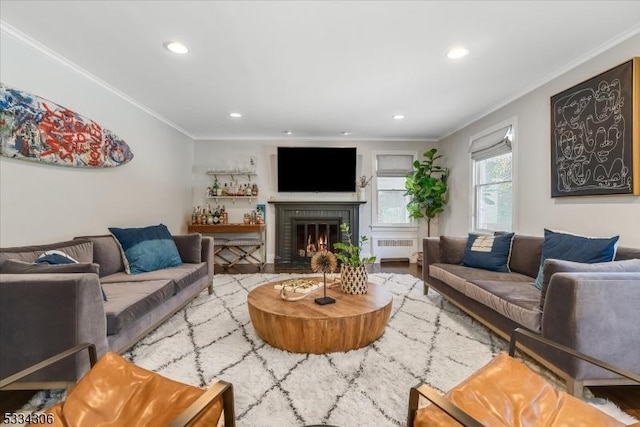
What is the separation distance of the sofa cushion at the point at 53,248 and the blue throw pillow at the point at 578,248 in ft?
11.7

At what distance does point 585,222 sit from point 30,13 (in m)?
4.68

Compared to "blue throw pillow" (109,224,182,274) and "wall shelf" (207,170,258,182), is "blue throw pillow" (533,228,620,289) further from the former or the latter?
"wall shelf" (207,170,258,182)

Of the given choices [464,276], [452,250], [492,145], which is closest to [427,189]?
[492,145]

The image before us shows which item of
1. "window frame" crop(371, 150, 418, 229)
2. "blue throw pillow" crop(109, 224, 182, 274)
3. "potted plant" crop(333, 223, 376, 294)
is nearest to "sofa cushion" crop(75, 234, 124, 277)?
"blue throw pillow" crop(109, 224, 182, 274)

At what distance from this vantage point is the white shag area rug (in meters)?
1.61

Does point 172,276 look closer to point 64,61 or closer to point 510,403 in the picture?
point 64,61

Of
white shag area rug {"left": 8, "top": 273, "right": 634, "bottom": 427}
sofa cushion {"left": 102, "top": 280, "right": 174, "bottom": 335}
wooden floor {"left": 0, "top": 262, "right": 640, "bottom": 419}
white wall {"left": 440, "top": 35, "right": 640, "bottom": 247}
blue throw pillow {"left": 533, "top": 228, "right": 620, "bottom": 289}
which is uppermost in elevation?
white wall {"left": 440, "top": 35, "right": 640, "bottom": 247}

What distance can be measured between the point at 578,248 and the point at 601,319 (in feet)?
3.08

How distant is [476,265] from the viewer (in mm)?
3268

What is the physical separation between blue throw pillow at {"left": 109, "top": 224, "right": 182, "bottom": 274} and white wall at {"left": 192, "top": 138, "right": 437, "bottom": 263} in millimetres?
2439

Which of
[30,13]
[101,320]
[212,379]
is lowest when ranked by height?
[212,379]

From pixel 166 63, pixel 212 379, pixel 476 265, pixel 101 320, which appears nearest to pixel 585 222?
pixel 476 265

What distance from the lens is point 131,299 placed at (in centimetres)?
215

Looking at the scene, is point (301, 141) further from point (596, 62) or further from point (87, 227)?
point (596, 62)
